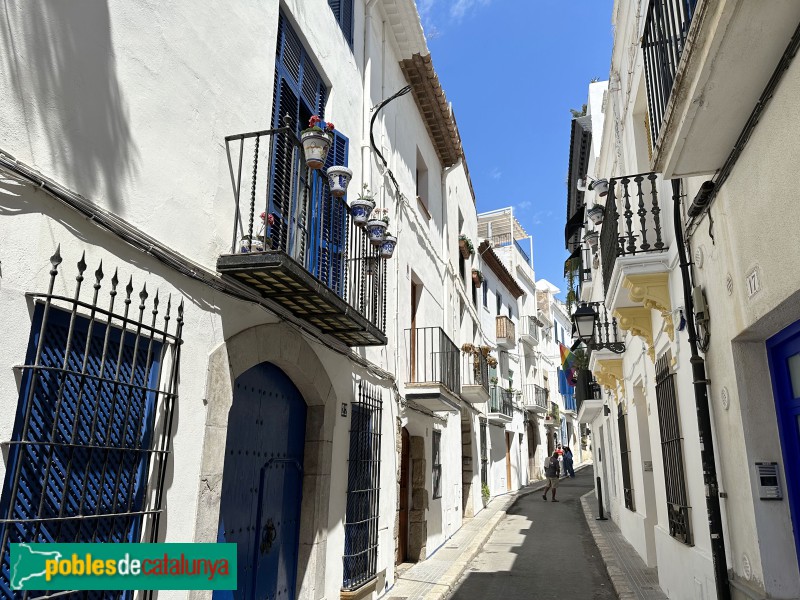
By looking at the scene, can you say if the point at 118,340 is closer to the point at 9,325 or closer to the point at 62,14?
the point at 9,325

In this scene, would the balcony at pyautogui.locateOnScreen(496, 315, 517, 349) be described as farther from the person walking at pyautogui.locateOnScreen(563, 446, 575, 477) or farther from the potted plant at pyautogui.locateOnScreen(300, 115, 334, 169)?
the potted plant at pyautogui.locateOnScreen(300, 115, 334, 169)

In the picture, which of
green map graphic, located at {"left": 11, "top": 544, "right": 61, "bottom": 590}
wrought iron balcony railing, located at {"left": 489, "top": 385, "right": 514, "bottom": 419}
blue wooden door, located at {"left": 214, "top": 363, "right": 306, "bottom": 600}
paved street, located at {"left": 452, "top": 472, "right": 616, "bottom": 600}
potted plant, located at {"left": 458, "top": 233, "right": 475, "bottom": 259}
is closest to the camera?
green map graphic, located at {"left": 11, "top": 544, "right": 61, "bottom": 590}

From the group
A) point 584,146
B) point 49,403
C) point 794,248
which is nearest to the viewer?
point 49,403

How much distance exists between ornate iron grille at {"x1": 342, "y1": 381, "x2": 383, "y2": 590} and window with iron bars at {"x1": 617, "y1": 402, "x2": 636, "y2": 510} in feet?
18.8

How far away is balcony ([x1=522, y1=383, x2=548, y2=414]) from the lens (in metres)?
30.6

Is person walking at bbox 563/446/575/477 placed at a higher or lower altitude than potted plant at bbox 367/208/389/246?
lower

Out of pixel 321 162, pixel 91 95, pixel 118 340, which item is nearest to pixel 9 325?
pixel 118 340

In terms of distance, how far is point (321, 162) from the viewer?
5215 mm

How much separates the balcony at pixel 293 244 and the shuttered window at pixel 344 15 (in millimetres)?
2229

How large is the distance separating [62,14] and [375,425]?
234 inches

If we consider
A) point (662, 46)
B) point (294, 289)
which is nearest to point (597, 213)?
point (662, 46)

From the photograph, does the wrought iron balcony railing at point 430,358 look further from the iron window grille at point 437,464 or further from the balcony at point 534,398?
the balcony at point 534,398

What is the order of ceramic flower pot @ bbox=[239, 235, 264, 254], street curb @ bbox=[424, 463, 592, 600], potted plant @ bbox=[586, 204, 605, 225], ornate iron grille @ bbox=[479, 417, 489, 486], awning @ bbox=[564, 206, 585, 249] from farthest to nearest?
ornate iron grille @ bbox=[479, 417, 489, 486], awning @ bbox=[564, 206, 585, 249], potted plant @ bbox=[586, 204, 605, 225], street curb @ bbox=[424, 463, 592, 600], ceramic flower pot @ bbox=[239, 235, 264, 254]

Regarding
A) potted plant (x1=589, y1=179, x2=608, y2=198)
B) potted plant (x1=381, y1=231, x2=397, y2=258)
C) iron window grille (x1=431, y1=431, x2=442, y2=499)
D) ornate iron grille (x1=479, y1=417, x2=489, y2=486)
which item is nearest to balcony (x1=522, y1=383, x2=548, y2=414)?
ornate iron grille (x1=479, y1=417, x2=489, y2=486)
